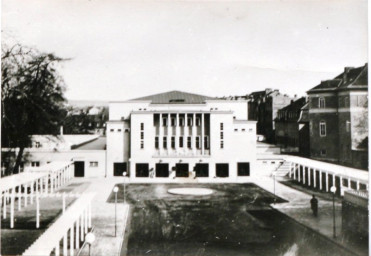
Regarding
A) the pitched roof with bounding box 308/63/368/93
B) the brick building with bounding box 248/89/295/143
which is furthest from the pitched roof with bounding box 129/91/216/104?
the pitched roof with bounding box 308/63/368/93

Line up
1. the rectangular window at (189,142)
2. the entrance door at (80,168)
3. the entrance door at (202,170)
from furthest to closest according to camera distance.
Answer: the rectangular window at (189,142), the entrance door at (202,170), the entrance door at (80,168)

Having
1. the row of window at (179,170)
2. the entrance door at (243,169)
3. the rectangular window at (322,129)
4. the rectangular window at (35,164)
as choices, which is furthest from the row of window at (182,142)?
the rectangular window at (35,164)

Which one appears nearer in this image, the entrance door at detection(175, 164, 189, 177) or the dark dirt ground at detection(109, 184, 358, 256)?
the dark dirt ground at detection(109, 184, 358, 256)

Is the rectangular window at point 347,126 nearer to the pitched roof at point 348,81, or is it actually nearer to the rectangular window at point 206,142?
the pitched roof at point 348,81

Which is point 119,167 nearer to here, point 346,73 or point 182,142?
point 182,142

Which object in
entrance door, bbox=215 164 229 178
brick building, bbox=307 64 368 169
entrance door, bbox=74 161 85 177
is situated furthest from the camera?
entrance door, bbox=215 164 229 178

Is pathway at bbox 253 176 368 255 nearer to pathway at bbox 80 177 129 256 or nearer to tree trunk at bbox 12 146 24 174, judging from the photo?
pathway at bbox 80 177 129 256

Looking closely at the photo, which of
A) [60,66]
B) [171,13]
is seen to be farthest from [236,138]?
[60,66]

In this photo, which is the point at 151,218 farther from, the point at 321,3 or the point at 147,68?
the point at 321,3
